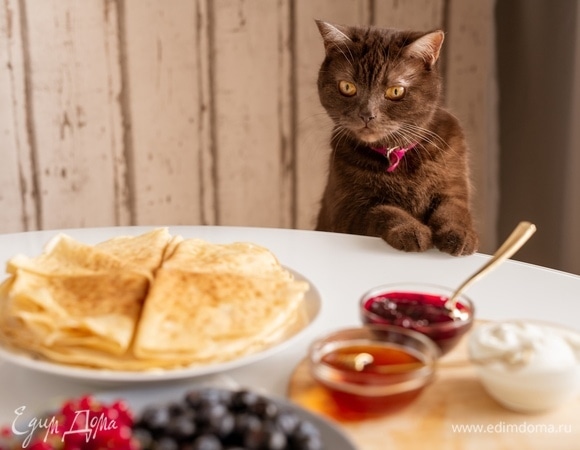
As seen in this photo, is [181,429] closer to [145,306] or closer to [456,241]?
[145,306]

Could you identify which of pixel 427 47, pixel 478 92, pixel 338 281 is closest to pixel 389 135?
pixel 427 47

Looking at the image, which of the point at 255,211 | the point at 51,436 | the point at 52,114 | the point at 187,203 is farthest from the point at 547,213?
the point at 51,436

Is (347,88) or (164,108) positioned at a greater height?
(347,88)

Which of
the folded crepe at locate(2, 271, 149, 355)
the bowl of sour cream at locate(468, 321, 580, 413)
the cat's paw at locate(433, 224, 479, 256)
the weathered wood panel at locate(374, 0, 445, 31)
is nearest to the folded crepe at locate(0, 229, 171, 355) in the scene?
the folded crepe at locate(2, 271, 149, 355)

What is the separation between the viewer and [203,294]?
0.97 metres

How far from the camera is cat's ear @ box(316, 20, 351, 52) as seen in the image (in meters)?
1.74

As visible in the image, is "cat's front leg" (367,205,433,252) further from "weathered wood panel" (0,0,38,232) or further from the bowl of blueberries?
"weathered wood panel" (0,0,38,232)

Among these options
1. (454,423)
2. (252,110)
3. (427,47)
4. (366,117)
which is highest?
(427,47)

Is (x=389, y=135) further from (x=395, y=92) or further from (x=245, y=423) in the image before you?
(x=245, y=423)

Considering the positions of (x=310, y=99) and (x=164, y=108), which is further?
(x=310, y=99)

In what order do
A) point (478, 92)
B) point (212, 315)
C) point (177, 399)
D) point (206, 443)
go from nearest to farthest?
point (206, 443), point (177, 399), point (212, 315), point (478, 92)

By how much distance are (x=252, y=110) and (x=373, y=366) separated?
173 cm

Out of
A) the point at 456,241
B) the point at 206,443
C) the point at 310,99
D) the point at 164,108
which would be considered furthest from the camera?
the point at 310,99

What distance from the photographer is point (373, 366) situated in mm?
841
